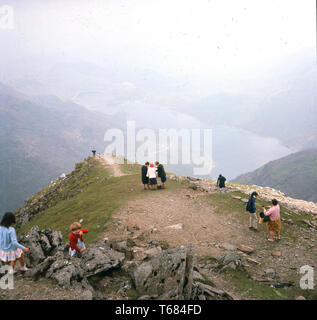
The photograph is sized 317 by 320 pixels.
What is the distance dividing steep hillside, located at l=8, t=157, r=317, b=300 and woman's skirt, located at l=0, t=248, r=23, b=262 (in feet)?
3.18

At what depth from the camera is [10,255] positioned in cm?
1047

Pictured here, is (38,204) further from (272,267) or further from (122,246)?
(272,267)

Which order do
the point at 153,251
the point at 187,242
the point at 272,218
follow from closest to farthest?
1. the point at 153,251
2. the point at 272,218
3. the point at 187,242

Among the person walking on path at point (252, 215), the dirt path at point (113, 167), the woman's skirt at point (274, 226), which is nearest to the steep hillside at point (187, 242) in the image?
the person walking on path at point (252, 215)

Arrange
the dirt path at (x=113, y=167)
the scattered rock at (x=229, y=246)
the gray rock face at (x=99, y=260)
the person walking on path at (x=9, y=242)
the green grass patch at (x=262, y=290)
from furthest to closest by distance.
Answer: the dirt path at (x=113, y=167) → the scattered rock at (x=229, y=246) → the gray rock face at (x=99, y=260) → the green grass patch at (x=262, y=290) → the person walking on path at (x=9, y=242)

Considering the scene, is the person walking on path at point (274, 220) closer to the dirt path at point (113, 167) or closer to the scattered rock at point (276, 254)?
the scattered rock at point (276, 254)

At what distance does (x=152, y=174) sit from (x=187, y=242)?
11.0 meters

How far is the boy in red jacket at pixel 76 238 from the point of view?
1210cm

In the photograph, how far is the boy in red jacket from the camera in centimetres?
1210

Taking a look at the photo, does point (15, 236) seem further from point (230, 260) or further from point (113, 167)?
→ point (113, 167)

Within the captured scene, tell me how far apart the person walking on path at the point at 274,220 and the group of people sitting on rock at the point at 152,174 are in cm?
1266

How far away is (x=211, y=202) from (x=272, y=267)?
9.87m

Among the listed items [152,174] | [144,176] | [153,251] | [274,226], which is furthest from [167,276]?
[144,176]
